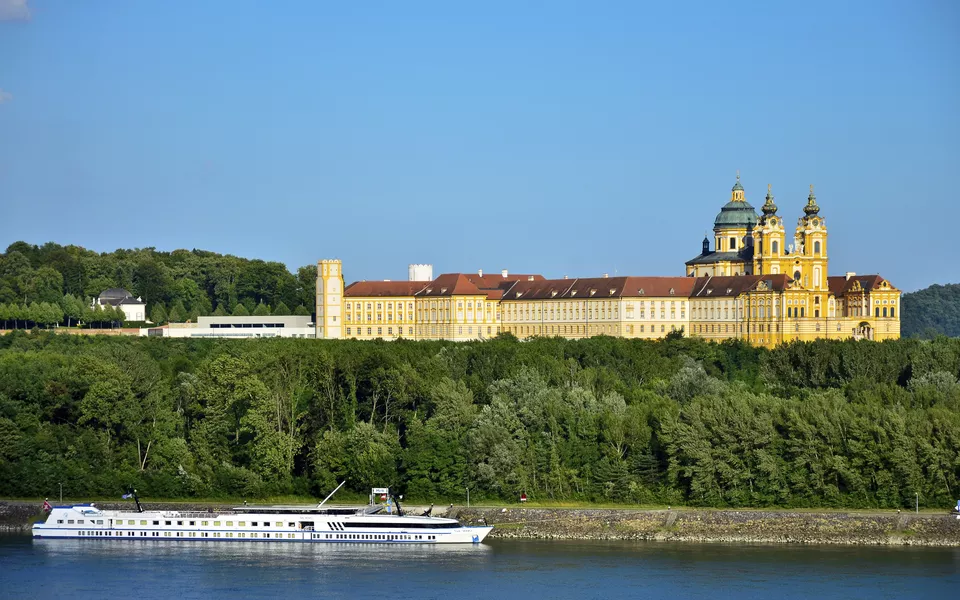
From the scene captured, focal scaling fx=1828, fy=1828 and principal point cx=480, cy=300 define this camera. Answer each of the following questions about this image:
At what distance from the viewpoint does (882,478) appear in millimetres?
64750

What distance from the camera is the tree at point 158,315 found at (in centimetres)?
15900

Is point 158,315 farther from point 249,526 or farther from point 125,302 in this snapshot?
point 249,526

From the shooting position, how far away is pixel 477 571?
2298 inches

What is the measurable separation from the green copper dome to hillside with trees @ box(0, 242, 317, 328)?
124 feet

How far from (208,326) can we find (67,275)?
2847 cm

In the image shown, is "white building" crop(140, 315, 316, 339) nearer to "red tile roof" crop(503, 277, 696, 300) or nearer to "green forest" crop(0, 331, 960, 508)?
"red tile roof" crop(503, 277, 696, 300)

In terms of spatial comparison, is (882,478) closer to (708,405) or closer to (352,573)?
(708,405)

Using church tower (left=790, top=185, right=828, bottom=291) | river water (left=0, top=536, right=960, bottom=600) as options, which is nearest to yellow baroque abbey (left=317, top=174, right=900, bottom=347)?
church tower (left=790, top=185, right=828, bottom=291)

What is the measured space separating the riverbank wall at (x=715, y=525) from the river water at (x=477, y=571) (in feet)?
2.92

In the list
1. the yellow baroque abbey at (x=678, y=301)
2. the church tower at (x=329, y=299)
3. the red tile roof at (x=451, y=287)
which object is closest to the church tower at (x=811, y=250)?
the yellow baroque abbey at (x=678, y=301)

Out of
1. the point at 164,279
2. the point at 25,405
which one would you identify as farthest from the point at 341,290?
the point at 25,405

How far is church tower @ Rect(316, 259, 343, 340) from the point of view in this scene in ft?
499

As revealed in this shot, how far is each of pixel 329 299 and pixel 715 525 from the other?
300 feet

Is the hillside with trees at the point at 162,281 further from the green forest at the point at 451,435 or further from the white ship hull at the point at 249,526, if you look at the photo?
the white ship hull at the point at 249,526
